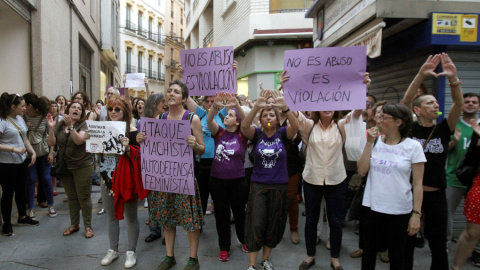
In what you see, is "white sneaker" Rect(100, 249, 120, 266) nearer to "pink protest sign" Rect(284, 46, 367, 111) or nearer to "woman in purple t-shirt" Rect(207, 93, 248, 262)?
"woman in purple t-shirt" Rect(207, 93, 248, 262)

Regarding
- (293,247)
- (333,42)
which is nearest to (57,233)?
(293,247)

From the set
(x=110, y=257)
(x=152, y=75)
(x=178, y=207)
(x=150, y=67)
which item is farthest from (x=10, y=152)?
(x=152, y=75)

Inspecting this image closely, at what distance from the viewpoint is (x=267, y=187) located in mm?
4008

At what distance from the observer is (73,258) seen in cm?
440

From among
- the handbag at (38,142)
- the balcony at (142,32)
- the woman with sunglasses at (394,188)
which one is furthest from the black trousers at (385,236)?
the balcony at (142,32)

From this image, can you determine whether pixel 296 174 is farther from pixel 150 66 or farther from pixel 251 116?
pixel 150 66

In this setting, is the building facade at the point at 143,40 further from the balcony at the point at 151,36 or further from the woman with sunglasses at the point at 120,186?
the woman with sunglasses at the point at 120,186

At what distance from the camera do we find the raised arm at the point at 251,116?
3.92 m

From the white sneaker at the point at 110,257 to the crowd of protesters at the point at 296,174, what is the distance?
0.04ft

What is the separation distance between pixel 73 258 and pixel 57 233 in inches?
43.0

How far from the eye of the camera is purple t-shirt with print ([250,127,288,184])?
403 centimetres

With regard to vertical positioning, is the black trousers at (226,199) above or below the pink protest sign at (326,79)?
below

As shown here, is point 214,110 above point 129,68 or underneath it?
underneath

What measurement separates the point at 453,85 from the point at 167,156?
307cm
